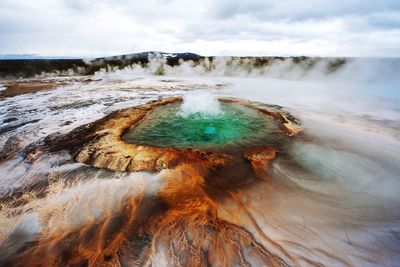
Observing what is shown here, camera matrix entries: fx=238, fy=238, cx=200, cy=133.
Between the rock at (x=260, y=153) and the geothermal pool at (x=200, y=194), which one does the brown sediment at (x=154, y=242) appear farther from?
the rock at (x=260, y=153)

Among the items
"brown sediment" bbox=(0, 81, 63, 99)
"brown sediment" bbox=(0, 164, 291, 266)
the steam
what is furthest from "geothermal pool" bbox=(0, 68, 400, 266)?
"brown sediment" bbox=(0, 81, 63, 99)

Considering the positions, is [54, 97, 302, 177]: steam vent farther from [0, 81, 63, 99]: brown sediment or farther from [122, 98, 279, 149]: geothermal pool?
[0, 81, 63, 99]: brown sediment

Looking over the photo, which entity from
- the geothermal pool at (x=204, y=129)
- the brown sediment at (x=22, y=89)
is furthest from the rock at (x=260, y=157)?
the brown sediment at (x=22, y=89)

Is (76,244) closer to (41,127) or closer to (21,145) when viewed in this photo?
(21,145)

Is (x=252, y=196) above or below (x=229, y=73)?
above

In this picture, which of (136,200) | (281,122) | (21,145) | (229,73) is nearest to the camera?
(136,200)

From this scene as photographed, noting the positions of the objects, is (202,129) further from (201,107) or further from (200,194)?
(200,194)

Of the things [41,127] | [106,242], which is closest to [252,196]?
[106,242]
